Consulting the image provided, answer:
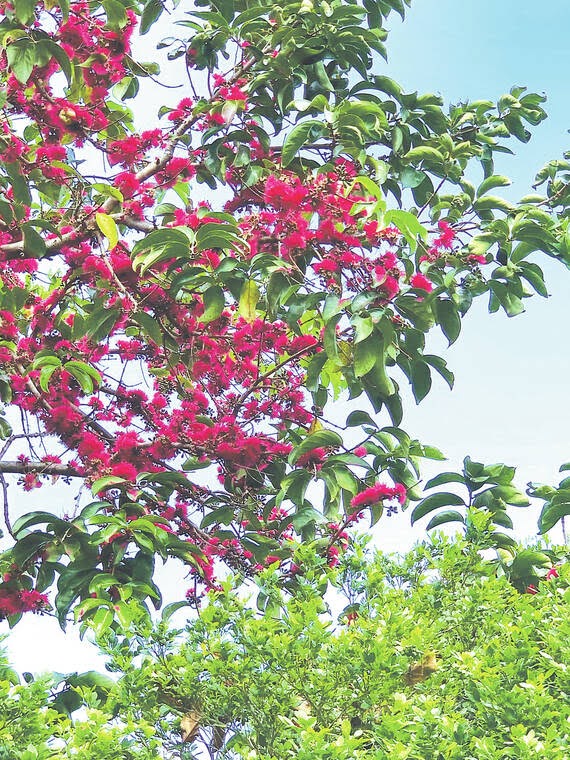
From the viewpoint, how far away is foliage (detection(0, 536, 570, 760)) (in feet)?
5.67

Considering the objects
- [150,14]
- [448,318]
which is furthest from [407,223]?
[150,14]

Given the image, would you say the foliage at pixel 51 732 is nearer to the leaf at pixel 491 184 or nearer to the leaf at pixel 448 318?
the leaf at pixel 448 318

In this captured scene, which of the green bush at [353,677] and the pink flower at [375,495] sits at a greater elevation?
the pink flower at [375,495]

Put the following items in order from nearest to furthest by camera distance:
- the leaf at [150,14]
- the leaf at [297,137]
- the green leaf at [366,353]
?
1. the green leaf at [366,353]
2. the leaf at [297,137]
3. the leaf at [150,14]

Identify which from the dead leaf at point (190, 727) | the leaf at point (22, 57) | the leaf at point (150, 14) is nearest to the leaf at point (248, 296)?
the leaf at point (22, 57)

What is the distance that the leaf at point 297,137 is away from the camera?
3137mm

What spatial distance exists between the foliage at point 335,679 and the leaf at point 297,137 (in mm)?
1573

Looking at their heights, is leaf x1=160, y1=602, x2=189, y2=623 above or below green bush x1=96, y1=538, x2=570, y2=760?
above

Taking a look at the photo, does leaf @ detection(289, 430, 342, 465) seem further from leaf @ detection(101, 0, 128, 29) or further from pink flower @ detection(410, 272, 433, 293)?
leaf @ detection(101, 0, 128, 29)

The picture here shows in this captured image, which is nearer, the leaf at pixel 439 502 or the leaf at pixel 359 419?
the leaf at pixel 439 502

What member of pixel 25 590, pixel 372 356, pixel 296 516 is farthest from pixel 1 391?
pixel 372 356

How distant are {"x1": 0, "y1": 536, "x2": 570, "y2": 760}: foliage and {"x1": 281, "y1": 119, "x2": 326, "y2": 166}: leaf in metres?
1.57

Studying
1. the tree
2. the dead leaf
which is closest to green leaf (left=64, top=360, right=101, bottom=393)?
the tree

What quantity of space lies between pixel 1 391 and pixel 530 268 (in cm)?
186
